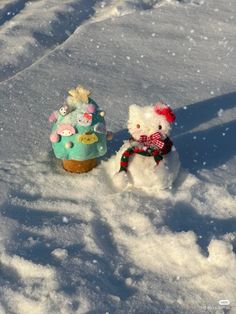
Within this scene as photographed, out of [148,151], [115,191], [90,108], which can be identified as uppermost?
[90,108]

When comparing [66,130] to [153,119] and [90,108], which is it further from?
[153,119]

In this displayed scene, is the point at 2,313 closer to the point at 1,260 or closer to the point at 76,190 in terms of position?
the point at 1,260

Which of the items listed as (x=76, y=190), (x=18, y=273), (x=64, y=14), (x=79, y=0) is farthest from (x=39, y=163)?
(x=79, y=0)

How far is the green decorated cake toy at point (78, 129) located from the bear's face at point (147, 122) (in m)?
0.20

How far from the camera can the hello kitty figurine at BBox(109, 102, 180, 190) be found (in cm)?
303

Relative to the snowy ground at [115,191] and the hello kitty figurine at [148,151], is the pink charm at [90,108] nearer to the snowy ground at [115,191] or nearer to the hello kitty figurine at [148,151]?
the hello kitty figurine at [148,151]

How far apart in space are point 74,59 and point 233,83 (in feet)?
4.66

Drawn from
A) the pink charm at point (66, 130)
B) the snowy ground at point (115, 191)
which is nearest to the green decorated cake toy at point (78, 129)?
the pink charm at point (66, 130)

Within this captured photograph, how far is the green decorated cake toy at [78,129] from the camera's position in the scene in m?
3.06

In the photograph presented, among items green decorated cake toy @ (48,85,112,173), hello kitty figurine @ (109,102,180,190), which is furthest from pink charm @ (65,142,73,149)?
hello kitty figurine @ (109,102,180,190)

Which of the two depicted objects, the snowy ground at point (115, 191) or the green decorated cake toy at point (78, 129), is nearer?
the snowy ground at point (115, 191)

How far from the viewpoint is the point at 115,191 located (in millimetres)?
3141

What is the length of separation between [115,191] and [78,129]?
42 cm

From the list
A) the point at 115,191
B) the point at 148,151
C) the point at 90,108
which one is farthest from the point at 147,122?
the point at 115,191
